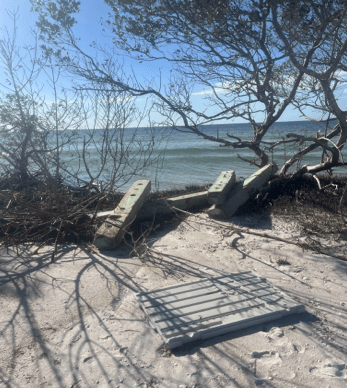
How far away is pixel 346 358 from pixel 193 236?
2983 mm

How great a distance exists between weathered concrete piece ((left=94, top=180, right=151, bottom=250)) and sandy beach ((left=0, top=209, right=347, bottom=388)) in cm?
15

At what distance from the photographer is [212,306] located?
3127 millimetres

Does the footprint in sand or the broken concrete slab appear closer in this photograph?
the footprint in sand

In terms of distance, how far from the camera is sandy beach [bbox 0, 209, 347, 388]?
2.36 meters

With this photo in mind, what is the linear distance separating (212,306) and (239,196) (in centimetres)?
333

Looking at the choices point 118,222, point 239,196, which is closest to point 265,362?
point 118,222

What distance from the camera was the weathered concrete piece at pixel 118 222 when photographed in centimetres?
474

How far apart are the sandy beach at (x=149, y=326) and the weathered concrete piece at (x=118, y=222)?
15 cm

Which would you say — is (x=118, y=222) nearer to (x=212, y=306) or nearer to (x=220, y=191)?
(x=220, y=191)

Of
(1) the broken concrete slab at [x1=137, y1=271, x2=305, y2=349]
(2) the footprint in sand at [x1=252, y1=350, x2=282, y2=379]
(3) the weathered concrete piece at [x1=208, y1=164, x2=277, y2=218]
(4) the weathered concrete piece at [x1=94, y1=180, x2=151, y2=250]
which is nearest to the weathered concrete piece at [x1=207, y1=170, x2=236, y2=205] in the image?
(3) the weathered concrete piece at [x1=208, y1=164, x2=277, y2=218]

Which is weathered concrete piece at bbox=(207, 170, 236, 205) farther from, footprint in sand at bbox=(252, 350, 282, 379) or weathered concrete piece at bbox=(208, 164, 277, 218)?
footprint in sand at bbox=(252, 350, 282, 379)

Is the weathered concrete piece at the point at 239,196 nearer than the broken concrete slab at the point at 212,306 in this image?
No

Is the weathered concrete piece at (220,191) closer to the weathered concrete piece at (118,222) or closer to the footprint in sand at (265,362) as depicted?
the weathered concrete piece at (118,222)

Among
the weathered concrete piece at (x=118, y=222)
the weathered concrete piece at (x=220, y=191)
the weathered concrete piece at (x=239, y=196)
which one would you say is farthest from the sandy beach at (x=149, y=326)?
the weathered concrete piece at (x=220, y=191)
